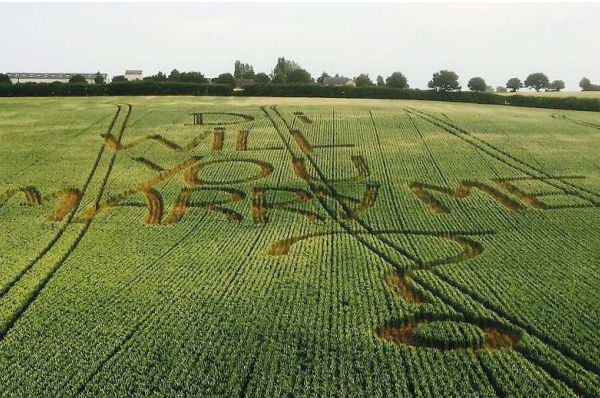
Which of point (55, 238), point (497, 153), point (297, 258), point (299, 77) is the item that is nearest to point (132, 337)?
point (297, 258)

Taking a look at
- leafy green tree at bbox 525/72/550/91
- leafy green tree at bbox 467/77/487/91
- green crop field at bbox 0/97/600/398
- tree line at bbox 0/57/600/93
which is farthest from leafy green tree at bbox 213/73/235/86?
leafy green tree at bbox 525/72/550/91

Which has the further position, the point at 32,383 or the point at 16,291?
the point at 16,291

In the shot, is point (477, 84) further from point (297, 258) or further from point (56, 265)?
point (56, 265)

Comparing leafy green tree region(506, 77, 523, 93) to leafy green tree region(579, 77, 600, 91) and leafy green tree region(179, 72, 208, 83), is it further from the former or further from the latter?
leafy green tree region(179, 72, 208, 83)

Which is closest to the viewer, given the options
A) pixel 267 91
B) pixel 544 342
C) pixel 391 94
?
pixel 544 342

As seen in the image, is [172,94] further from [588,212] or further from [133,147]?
[588,212]

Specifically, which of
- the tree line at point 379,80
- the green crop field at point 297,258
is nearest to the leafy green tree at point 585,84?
the tree line at point 379,80

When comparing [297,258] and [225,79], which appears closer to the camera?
[297,258]

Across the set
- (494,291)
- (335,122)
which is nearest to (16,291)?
(494,291)
